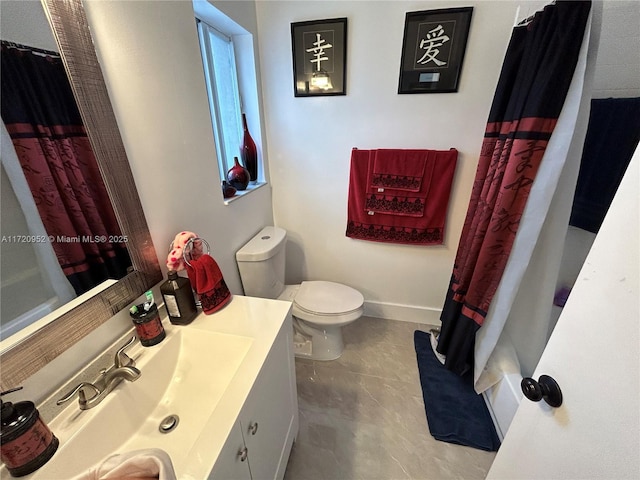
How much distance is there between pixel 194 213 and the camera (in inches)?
43.3

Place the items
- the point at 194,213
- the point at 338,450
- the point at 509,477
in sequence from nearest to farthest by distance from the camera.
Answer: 1. the point at 509,477
2. the point at 194,213
3. the point at 338,450

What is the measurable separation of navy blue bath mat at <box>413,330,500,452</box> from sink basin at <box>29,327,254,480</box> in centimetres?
117

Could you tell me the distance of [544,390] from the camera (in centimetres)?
58

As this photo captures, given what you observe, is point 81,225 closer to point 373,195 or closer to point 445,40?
point 373,195

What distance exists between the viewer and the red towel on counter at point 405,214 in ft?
5.18

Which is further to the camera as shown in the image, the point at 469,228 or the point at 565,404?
the point at 469,228

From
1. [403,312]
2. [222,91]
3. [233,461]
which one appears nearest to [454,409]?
[403,312]

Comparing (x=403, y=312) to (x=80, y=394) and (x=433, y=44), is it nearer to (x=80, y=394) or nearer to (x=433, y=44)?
(x=433, y=44)

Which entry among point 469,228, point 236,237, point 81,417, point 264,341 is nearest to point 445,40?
point 469,228

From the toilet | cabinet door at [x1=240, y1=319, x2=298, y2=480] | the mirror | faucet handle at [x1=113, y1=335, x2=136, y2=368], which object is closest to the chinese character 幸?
the toilet

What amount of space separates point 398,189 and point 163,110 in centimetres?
131

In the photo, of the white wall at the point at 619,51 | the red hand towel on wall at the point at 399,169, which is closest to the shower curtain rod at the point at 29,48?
the red hand towel on wall at the point at 399,169

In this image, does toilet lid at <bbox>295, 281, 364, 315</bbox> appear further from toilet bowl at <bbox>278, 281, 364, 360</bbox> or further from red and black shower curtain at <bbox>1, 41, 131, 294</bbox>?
red and black shower curtain at <bbox>1, 41, 131, 294</bbox>

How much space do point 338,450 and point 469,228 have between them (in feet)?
4.32
